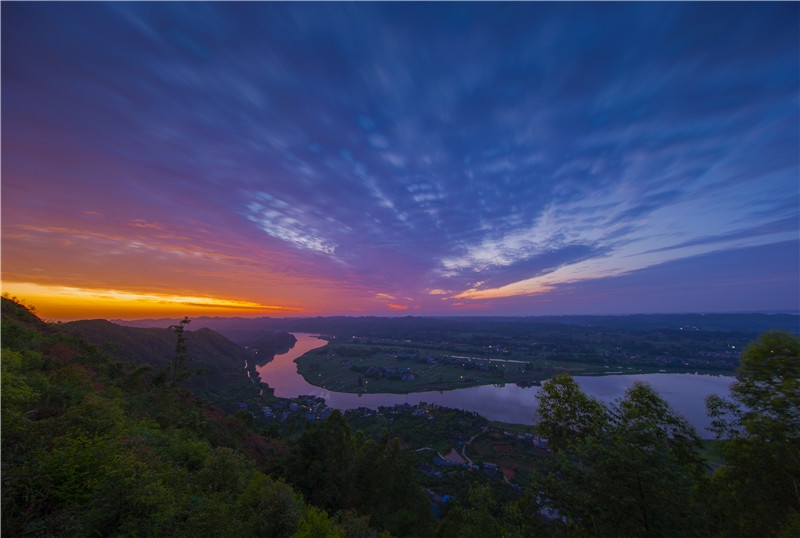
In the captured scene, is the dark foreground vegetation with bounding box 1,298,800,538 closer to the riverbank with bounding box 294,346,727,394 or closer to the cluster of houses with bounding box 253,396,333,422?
the cluster of houses with bounding box 253,396,333,422

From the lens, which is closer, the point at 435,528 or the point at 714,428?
the point at 714,428

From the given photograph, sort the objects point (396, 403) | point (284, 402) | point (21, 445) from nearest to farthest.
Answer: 1. point (21, 445)
2. point (284, 402)
3. point (396, 403)

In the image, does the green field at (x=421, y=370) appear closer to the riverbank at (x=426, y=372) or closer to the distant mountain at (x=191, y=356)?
the riverbank at (x=426, y=372)

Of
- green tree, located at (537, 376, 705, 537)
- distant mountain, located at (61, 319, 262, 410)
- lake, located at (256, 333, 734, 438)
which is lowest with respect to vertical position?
lake, located at (256, 333, 734, 438)

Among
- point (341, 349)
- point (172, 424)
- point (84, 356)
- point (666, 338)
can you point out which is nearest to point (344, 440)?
point (172, 424)

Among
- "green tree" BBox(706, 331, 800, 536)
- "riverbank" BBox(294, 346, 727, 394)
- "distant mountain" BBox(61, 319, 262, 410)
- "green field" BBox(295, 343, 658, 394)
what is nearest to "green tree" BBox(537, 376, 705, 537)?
"green tree" BBox(706, 331, 800, 536)

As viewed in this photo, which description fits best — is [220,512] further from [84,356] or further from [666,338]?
[666,338]

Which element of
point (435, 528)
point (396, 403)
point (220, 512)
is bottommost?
point (396, 403)

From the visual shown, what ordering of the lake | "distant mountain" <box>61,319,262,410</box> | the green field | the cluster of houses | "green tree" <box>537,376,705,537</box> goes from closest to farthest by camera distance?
"green tree" <box>537,376,705,537</box> → the cluster of houses → the lake → "distant mountain" <box>61,319,262,410</box> → the green field
